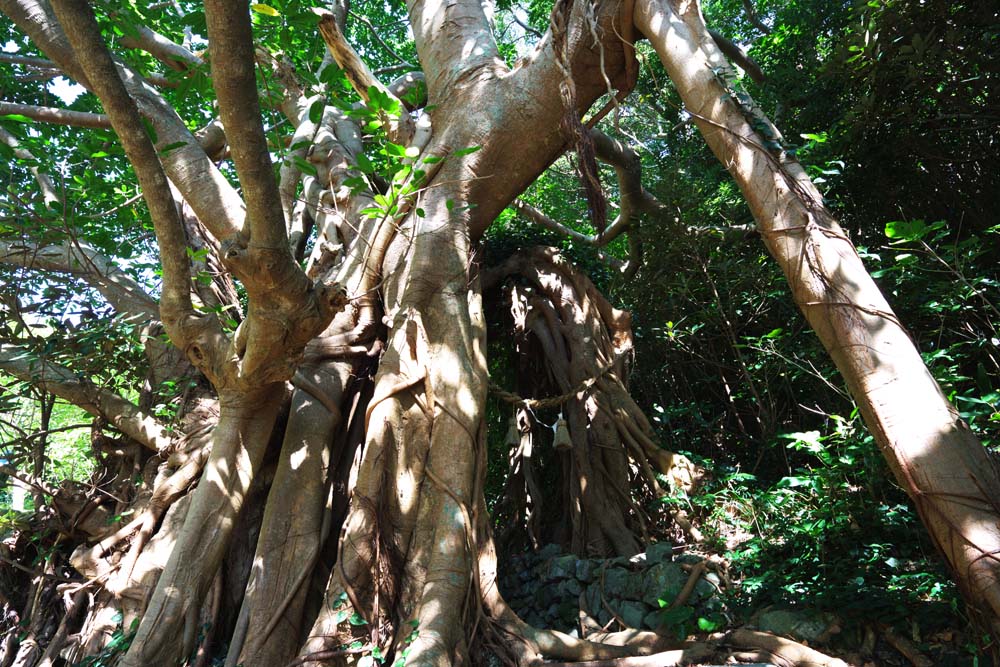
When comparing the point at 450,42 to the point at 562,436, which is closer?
the point at 562,436

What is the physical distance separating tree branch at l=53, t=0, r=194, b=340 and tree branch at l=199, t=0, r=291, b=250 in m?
0.44

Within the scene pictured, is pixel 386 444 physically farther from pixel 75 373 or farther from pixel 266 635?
pixel 75 373

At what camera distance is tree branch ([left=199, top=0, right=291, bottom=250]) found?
220cm

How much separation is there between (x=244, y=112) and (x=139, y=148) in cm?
58

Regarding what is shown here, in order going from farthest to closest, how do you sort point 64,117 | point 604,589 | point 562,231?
point 562,231 < point 64,117 < point 604,589

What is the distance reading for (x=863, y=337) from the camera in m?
2.49

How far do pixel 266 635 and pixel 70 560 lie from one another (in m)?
2.02

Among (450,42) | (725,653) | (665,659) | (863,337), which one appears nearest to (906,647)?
(725,653)

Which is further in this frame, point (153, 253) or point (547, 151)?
point (153, 253)

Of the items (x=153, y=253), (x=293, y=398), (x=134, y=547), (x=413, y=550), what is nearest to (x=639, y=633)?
(x=413, y=550)

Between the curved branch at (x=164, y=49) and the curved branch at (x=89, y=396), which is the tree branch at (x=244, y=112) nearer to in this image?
the curved branch at (x=89, y=396)

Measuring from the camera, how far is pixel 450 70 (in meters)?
4.80

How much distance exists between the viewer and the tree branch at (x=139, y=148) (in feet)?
7.96

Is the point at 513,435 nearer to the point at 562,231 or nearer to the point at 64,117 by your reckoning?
the point at 562,231
